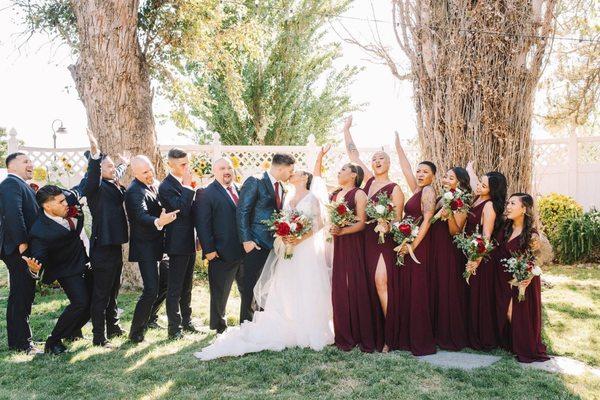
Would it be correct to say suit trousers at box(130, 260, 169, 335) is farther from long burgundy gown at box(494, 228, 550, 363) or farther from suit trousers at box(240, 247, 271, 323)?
long burgundy gown at box(494, 228, 550, 363)

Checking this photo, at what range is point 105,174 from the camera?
5801 millimetres

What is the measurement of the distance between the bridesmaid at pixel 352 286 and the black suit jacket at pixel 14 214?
302 centimetres

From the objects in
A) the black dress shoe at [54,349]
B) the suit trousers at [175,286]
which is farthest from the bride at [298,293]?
the black dress shoe at [54,349]

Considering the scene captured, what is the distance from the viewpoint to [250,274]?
605cm

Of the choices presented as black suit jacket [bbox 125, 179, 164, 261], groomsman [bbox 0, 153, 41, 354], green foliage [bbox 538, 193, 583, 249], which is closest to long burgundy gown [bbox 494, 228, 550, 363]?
black suit jacket [bbox 125, 179, 164, 261]

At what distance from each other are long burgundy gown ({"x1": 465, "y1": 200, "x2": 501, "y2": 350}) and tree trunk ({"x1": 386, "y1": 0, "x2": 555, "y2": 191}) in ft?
3.87

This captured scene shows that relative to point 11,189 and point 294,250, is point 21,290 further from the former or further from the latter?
point 294,250

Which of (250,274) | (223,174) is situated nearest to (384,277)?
(250,274)

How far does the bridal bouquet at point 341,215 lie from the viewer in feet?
17.5

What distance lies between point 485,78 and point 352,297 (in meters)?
2.84

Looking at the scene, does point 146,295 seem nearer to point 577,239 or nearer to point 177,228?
point 177,228

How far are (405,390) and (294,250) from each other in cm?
192

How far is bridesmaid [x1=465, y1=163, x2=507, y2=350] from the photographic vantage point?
5.34 metres

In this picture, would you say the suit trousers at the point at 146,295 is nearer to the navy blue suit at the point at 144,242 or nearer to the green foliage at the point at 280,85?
the navy blue suit at the point at 144,242
